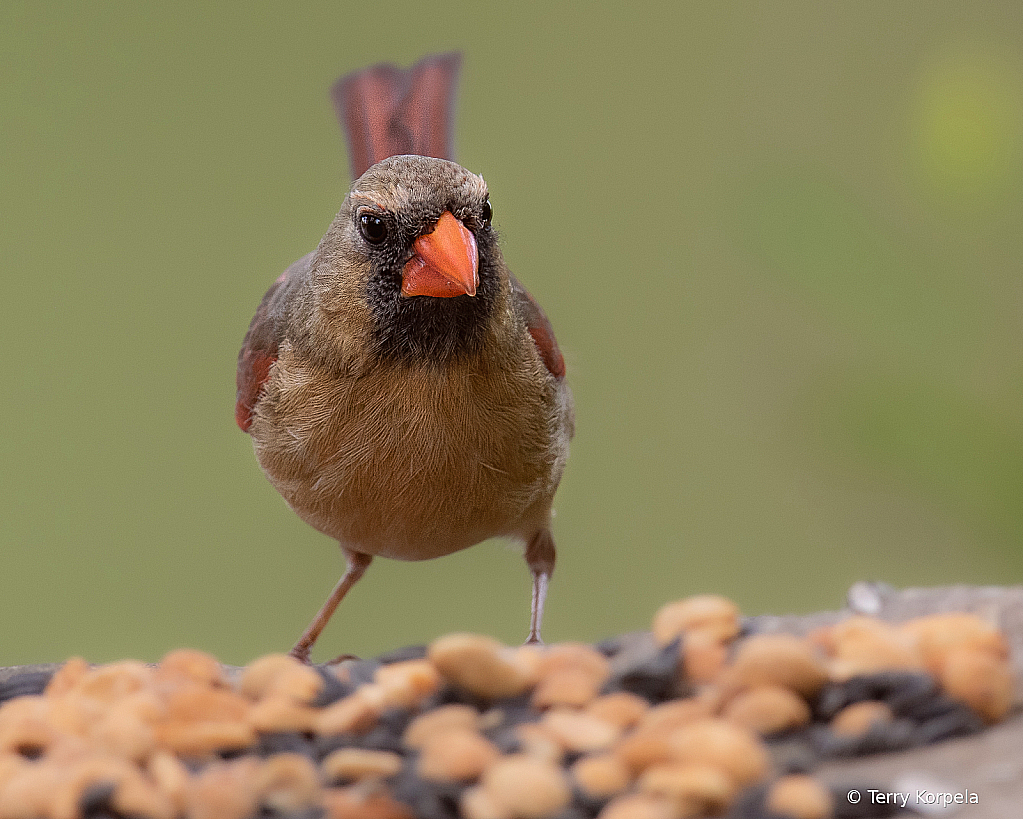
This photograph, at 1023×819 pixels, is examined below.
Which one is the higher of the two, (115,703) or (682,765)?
(682,765)

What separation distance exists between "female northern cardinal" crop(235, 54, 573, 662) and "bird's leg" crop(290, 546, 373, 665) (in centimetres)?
40

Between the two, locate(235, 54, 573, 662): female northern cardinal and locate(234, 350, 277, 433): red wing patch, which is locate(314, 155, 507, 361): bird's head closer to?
locate(235, 54, 573, 662): female northern cardinal

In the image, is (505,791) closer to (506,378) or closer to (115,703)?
(115,703)

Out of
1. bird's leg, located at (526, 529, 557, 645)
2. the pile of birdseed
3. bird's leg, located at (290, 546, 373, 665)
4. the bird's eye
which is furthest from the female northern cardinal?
the pile of birdseed

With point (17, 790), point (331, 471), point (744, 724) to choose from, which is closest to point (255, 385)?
point (331, 471)

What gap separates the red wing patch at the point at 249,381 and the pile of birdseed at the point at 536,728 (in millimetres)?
1058

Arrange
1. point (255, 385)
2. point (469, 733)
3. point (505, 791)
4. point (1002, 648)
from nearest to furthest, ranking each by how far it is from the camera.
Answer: point (505, 791)
point (469, 733)
point (1002, 648)
point (255, 385)

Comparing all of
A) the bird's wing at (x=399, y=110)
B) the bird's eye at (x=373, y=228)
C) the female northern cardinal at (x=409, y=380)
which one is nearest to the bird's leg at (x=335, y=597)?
the female northern cardinal at (x=409, y=380)

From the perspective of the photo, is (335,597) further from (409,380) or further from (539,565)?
(409,380)

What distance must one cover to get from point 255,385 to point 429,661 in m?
1.23

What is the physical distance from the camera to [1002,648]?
4.23 feet

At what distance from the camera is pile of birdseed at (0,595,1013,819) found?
3.54 ft

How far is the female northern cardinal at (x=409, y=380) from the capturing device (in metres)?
2.00

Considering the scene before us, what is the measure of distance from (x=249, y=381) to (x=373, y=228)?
586 millimetres
